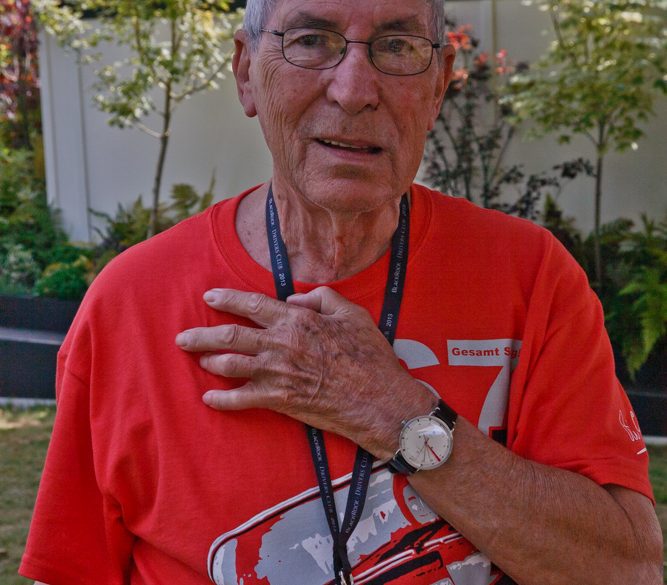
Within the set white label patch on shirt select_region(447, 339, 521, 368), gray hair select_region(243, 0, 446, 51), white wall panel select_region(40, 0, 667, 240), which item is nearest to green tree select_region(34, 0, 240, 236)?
white wall panel select_region(40, 0, 667, 240)

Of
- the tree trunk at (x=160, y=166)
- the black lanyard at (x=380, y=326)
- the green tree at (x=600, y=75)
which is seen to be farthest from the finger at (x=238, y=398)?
the tree trunk at (x=160, y=166)

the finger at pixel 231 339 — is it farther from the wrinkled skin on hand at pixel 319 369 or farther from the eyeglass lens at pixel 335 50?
the eyeglass lens at pixel 335 50

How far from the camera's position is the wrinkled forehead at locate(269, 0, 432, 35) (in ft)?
5.71

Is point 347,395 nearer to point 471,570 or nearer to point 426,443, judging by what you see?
point 426,443

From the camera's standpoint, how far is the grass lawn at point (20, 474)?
4.89 meters

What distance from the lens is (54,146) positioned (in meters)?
10.0

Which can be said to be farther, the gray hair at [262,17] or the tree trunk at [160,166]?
the tree trunk at [160,166]

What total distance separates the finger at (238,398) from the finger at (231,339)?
80 millimetres

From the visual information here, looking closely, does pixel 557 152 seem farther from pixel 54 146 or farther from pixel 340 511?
pixel 340 511

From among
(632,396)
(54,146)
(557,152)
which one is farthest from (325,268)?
(54,146)

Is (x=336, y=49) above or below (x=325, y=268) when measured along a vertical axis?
above

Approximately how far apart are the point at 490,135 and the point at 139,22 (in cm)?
347

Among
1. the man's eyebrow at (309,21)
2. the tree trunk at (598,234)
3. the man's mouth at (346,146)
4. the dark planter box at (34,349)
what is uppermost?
the man's eyebrow at (309,21)

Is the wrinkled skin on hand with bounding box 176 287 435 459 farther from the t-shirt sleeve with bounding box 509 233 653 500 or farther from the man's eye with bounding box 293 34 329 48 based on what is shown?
the man's eye with bounding box 293 34 329 48
